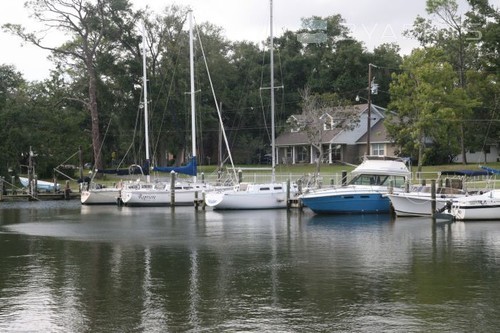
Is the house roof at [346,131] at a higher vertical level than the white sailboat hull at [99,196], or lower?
higher

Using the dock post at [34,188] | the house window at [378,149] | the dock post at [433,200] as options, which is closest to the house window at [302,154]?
the house window at [378,149]

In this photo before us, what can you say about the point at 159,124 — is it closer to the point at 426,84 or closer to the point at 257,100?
the point at 257,100

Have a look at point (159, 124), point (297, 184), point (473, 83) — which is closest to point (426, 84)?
point (473, 83)

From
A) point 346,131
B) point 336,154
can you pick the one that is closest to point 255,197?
point 346,131

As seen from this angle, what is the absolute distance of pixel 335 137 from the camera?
74375mm

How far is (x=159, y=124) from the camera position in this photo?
7156 centimetres

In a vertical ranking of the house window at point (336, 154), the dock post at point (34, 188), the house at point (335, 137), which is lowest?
the dock post at point (34, 188)

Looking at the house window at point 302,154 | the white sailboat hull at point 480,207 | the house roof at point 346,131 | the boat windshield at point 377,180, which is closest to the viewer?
the white sailboat hull at point 480,207

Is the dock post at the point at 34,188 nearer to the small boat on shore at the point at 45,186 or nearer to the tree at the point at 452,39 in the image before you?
the small boat on shore at the point at 45,186

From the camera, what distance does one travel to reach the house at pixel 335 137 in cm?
6894

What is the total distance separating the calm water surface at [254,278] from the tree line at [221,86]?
2641cm

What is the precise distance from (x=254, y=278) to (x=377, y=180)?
867 inches

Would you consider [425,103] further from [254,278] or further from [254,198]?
[254,278]

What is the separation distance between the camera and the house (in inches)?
2714
